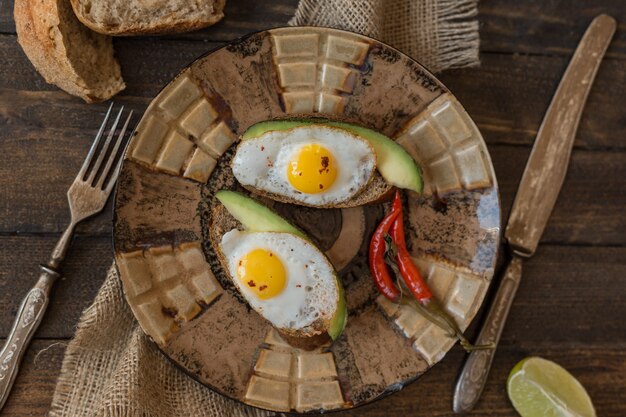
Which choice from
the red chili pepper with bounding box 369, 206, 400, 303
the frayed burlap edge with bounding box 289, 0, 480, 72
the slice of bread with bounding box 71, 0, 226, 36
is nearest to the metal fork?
the slice of bread with bounding box 71, 0, 226, 36

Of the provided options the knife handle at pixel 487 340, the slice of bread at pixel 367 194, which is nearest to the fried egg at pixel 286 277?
the slice of bread at pixel 367 194

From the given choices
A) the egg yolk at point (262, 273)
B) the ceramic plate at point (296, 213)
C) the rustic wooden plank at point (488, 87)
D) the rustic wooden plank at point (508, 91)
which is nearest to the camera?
the egg yolk at point (262, 273)

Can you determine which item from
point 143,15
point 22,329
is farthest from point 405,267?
point 22,329

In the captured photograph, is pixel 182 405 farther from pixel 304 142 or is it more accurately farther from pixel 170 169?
pixel 304 142

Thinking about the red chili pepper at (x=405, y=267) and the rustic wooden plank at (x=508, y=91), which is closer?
the red chili pepper at (x=405, y=267)

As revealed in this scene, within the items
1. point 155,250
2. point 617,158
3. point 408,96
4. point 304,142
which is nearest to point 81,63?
point 155,250

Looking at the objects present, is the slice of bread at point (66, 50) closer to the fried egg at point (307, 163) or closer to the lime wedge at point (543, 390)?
the fried egg at point (307, 163)

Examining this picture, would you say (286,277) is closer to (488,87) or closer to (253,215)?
(253,215)
